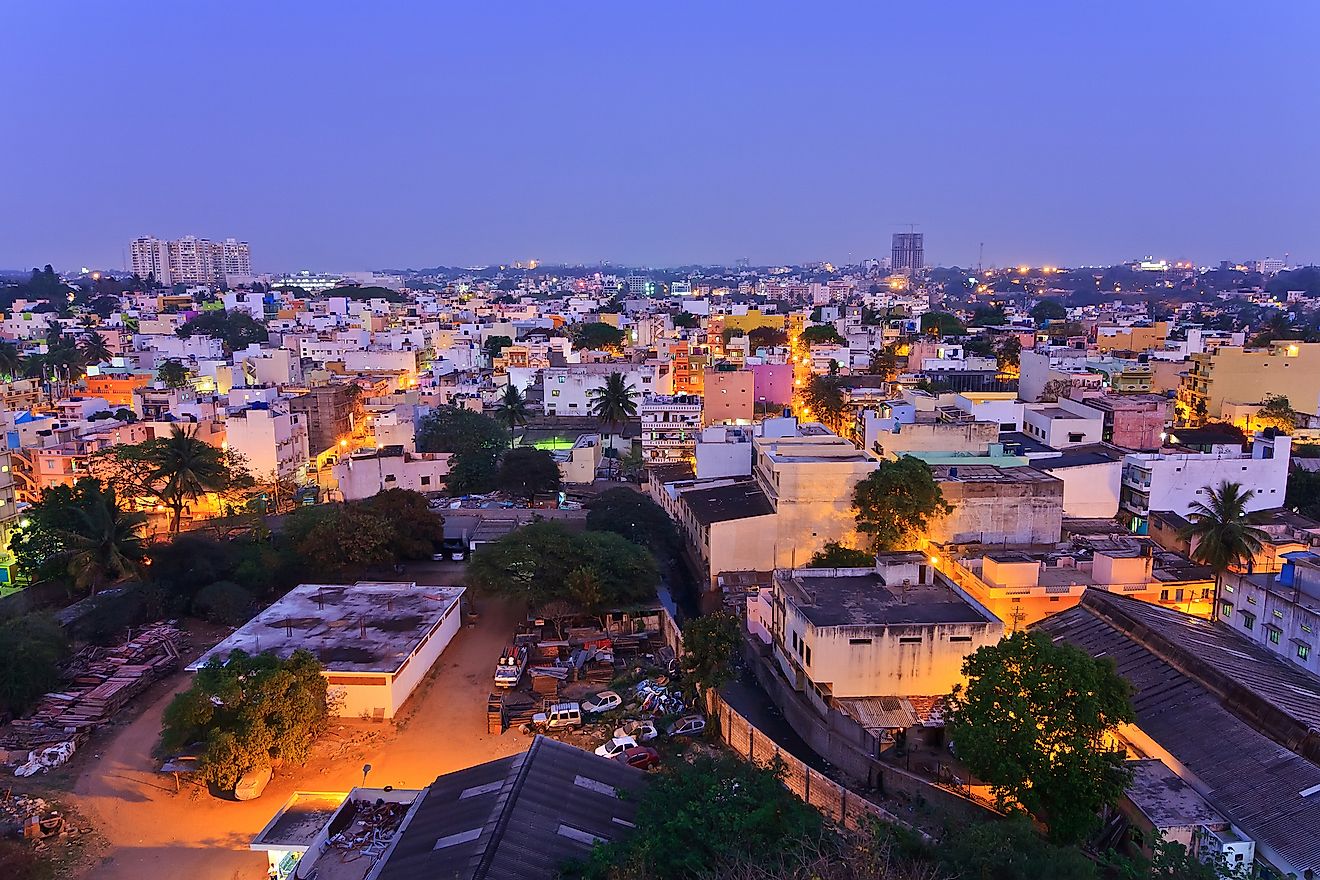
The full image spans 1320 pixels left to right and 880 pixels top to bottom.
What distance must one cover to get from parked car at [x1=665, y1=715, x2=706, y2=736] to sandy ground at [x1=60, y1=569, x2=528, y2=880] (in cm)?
283

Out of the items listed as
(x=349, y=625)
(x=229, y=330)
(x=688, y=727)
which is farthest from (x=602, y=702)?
(x=229, y=330)

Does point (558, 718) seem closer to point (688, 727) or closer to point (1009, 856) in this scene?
point (688, 727)

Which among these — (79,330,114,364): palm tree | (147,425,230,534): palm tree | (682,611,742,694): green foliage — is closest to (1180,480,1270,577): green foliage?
(682,611,742,694): green foliage

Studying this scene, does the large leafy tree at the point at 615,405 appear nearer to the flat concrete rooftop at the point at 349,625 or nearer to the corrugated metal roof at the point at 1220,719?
the flat concrete rooftop at the point at 349,625

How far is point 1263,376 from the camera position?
122 ft

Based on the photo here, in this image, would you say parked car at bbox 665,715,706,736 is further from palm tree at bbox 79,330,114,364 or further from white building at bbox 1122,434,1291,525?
palm tree at bbox 79,330,114,364

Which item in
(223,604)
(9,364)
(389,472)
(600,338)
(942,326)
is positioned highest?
(942,326)

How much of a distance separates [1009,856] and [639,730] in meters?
7.74

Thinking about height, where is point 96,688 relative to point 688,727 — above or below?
above

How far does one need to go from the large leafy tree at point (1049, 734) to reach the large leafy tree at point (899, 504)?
29.5ft

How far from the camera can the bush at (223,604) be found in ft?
69.5

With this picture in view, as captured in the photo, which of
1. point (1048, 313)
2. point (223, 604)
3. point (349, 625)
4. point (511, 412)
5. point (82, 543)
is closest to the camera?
point (349, 625)

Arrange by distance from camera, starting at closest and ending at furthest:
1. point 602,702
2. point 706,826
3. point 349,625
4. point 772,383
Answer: point 706,826
point 602,702
point 349,625
point 772,383

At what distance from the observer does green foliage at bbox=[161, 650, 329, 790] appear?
13.9m
